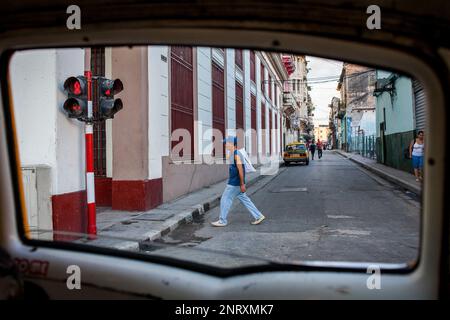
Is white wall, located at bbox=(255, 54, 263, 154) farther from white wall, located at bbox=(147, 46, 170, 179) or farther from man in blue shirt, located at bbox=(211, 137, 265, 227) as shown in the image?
man in blue shirt, located at bbox=(211, 137, 265, 227)

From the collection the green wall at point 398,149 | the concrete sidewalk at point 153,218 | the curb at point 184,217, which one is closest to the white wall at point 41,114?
the concrete sidewalk at point 153,218

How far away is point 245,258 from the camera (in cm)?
231

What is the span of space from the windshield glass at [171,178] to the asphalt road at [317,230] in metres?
0.03

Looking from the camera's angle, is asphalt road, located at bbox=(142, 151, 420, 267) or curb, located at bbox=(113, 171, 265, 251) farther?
curb, located at bbox=(113, 171, 265, 251)

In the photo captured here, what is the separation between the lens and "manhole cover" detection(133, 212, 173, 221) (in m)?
8.83

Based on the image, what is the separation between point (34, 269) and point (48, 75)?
199 inches

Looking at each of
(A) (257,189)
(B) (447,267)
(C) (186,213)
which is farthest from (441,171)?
(A) (257,189)

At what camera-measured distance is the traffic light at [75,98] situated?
6602 millimetres

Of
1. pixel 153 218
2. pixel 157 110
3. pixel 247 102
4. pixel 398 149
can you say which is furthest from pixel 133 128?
pixel 247 102

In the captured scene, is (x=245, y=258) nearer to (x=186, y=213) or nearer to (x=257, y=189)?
(x=186, y=213)

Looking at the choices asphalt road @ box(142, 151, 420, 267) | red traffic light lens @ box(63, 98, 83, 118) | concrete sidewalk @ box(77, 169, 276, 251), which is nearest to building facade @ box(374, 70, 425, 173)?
asphalt road @ box(142, 151, 420, 267)

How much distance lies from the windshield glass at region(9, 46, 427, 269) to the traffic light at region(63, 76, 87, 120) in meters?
0.02

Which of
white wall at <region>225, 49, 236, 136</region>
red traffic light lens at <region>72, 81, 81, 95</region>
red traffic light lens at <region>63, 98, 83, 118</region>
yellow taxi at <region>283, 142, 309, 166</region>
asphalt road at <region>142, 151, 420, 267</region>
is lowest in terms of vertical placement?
asphalt road at <region>142, 151, 420, 267</region>
